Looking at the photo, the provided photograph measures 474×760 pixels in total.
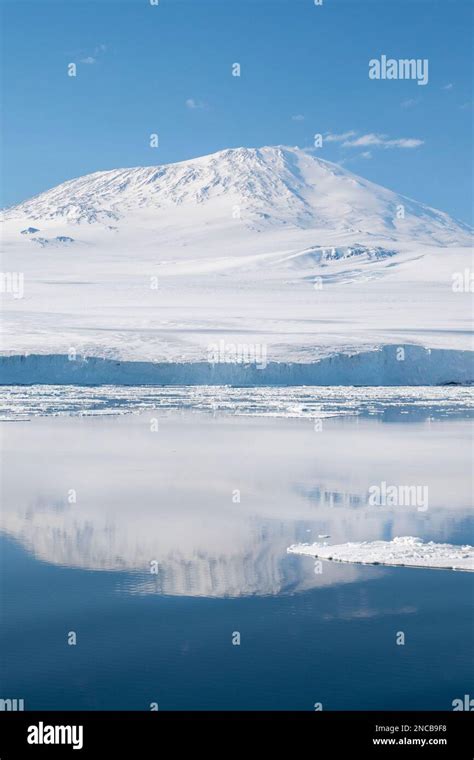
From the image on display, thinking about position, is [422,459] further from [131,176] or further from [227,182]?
[131,176]

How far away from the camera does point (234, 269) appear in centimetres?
9262

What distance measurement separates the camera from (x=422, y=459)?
50.8 feet

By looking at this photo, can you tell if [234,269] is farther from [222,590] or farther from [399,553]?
[222,590]

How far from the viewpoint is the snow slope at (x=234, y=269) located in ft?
118

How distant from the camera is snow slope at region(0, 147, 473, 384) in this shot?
3600 cm

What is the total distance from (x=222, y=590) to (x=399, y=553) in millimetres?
1942

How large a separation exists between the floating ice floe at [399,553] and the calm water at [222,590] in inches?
7.6

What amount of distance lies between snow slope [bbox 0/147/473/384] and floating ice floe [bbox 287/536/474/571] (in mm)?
23968

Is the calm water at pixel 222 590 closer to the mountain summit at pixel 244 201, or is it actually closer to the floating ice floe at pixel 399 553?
the floating ice floe at pixel 399 553
